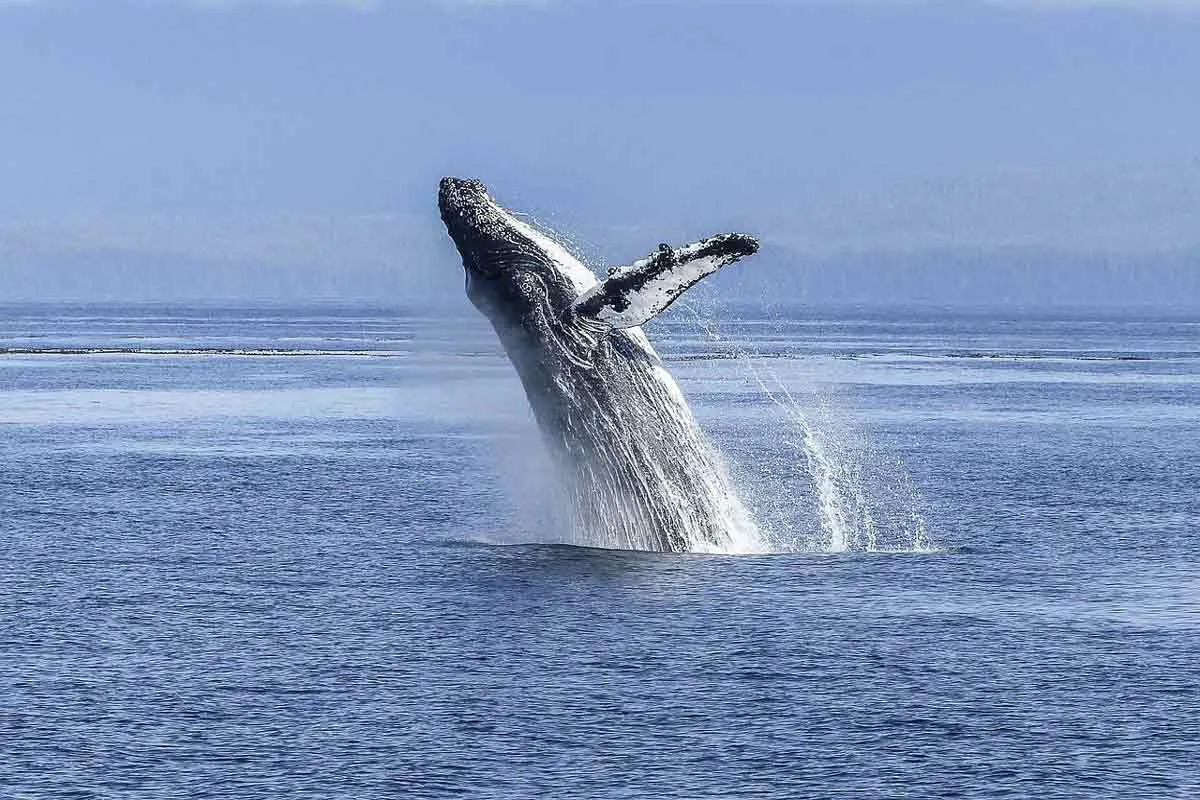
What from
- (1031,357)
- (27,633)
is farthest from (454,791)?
(1031,357)

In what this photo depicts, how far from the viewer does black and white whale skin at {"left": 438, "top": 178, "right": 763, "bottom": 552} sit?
1043 inches

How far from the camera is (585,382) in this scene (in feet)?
86.9

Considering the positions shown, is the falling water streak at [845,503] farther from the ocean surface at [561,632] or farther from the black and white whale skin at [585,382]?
the black and white whale skin at [585,382]

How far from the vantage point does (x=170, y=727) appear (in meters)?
18.1

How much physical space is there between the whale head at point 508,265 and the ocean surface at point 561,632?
6.16 ft

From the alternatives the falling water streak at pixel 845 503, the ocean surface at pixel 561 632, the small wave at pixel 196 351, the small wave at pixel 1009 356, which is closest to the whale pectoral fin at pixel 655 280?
the falling water streak at pixel 845 503

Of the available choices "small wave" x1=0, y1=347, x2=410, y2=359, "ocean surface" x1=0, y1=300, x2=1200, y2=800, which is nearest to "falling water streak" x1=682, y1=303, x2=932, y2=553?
"ocean surface" x1=0, y1=300, x2=1200, y2=800

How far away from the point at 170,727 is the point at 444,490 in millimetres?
23244

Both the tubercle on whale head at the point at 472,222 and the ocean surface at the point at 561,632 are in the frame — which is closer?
the ocean surface at the point at 561,632

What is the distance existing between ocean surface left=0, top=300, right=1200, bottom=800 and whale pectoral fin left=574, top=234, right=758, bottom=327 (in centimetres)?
145

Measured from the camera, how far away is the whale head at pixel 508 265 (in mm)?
26500

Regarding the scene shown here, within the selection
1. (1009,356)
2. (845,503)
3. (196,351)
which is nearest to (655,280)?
(845,503)

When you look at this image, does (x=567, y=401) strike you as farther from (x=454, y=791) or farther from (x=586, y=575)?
(x=454, y=791)

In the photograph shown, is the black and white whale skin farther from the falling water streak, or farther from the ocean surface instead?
the falling water streak
